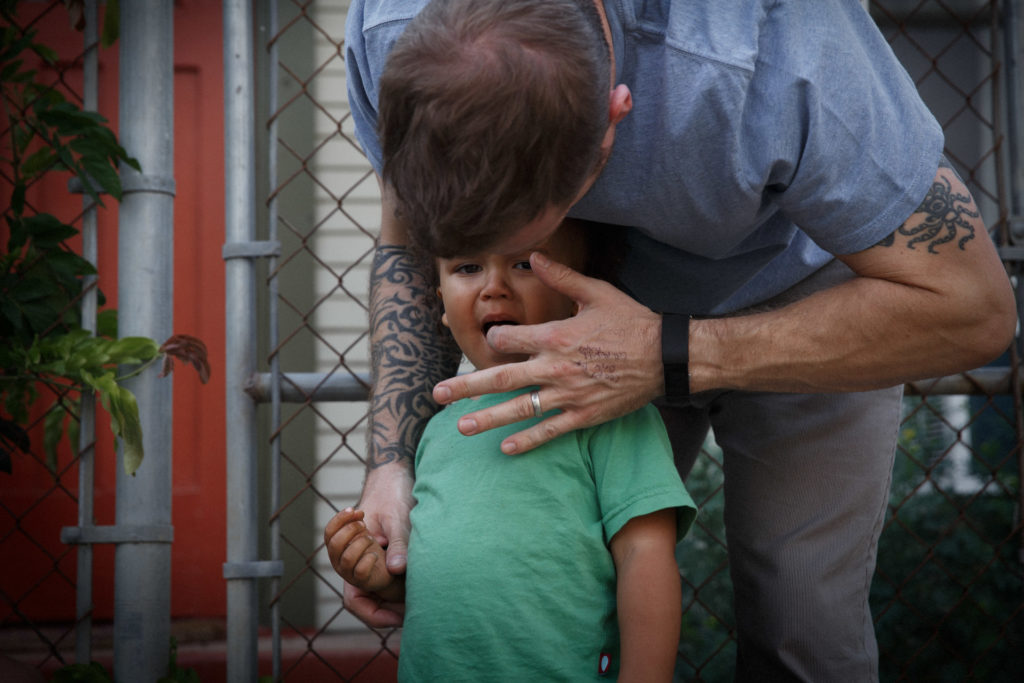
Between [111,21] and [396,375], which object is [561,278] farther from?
[111,21]

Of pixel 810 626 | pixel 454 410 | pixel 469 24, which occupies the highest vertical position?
pixel 469 24

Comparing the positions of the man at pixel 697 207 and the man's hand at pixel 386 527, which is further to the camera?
the man's hand at pixel 386 527

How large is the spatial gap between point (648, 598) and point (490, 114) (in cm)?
77

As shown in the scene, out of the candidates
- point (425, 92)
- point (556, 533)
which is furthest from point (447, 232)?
point (556, 533)

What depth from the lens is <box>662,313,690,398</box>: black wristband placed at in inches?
58.9

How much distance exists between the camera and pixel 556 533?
4.86ft

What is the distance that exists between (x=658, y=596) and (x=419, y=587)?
41 centimetres

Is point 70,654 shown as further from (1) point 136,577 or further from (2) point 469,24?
(2) point 469,24

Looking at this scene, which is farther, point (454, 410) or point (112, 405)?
point (112, 405)

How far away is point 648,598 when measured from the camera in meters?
1.40

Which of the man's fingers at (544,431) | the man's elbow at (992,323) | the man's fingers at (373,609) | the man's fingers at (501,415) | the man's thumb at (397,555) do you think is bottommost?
the man's fingers at (373,609)

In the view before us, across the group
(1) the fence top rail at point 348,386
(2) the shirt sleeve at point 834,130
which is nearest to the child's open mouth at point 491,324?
(2) the shirt sleeve at point 834,130

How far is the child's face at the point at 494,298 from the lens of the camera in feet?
5.21

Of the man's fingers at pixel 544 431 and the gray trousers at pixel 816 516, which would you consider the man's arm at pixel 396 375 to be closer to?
the man's fingers at pixel 544 431
